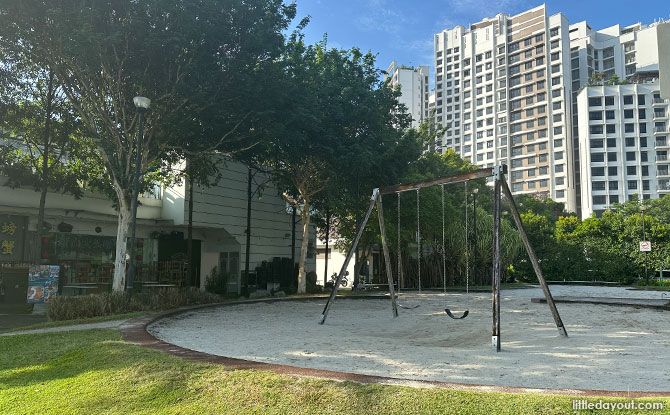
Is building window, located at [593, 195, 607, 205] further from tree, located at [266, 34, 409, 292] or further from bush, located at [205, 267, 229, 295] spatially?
bush, located at [205, 267, 229, 295]

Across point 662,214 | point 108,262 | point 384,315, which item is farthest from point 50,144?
point 662,214

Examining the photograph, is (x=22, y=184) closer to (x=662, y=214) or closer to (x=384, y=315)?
(x=384, y=315)

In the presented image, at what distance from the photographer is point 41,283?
51.7ft

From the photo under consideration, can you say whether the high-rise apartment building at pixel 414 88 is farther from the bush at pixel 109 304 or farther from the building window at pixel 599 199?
the bush at pixel 109 304

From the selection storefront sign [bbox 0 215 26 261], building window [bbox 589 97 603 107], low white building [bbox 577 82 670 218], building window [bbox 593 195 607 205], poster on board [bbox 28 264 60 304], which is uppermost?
building window [bbox 589 97 603 107]

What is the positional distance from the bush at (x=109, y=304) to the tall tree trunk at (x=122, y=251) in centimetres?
68

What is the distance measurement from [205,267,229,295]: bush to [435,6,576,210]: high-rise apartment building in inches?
3167

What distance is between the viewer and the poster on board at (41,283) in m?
15.6

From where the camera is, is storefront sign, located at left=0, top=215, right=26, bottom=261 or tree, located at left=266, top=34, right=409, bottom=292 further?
storefront sign, located at left=0, top=215, right=26, bottom=261

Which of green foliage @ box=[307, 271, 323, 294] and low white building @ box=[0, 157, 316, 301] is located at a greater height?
low white building @ box=[0, 157, 316, 301]

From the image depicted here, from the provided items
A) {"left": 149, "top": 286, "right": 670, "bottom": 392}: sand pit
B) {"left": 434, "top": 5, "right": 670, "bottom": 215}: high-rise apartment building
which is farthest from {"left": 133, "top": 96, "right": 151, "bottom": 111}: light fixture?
{"left": 434, "top": 5, "right": 670, "bottom": 215}: high-rise apartment building

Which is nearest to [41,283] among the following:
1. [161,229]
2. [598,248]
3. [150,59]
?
[150,59]

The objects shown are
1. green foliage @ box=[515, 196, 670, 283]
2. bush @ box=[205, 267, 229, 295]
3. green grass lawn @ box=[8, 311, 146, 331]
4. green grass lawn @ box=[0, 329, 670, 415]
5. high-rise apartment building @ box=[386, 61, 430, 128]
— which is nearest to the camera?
green grass lawn @ box=[0, 329, 670, 415]

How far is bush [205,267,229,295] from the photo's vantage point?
78.0ft
